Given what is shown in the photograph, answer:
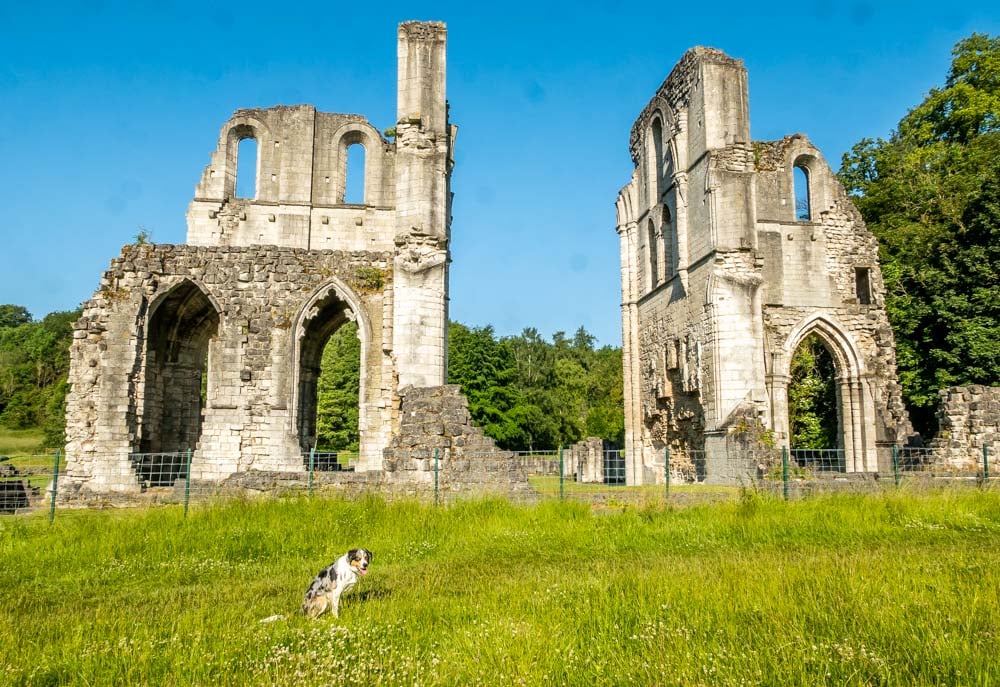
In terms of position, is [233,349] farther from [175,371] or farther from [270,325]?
[175,371]

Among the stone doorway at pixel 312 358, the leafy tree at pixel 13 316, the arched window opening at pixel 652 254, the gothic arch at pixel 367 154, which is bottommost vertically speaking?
the stone doorway at pixel 312 358

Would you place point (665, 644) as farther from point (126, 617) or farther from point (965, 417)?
point (965, 417)

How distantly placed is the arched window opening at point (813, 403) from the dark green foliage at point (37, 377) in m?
38.6

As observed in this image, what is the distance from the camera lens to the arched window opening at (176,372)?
17438 mm

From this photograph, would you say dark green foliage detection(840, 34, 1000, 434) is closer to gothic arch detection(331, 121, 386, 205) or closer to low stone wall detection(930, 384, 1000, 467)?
low stone wall detection(930, 384, 1000, 467)

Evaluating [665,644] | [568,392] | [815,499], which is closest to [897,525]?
[815,499]

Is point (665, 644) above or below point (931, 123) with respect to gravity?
below

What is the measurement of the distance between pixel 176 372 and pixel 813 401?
18898 millimetres

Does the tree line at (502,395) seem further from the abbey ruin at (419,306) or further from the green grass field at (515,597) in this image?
the green grass field at (515,597)

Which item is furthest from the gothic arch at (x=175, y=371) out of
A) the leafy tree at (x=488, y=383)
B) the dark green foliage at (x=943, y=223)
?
the leafy tree at (x=488, y=383)

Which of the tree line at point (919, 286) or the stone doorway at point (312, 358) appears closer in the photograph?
the stone doorway at point (312, 358)

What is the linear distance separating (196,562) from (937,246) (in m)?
20.8

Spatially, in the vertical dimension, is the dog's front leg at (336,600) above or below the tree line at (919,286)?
below

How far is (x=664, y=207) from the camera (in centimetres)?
2180
